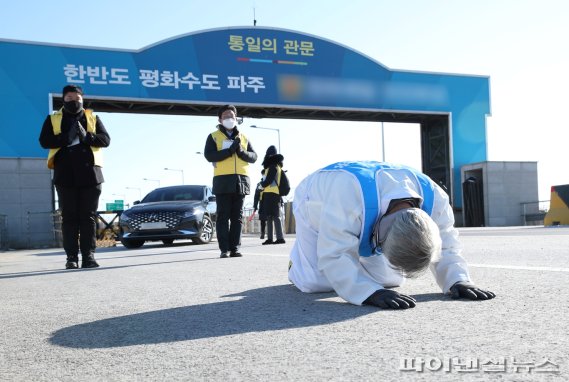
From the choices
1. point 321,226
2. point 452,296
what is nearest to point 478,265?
point 452,296

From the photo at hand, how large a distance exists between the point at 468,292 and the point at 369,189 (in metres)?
0.74

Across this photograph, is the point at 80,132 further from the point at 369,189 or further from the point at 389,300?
the point at 389,300

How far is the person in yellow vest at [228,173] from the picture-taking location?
7.61m

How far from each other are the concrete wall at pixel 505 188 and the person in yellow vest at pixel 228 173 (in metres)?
20.4

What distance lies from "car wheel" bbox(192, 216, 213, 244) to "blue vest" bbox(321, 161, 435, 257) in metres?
9.04

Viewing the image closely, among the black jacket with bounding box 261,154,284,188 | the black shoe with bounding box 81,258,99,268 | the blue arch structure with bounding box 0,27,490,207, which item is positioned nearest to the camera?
the black shoe with bounding box 81,258,99,268

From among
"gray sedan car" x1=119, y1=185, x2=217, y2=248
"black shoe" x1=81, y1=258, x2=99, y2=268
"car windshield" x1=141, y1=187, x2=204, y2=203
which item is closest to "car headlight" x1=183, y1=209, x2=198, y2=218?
"gray sedan car" x1=119, y1=185, x2=217, y2=248

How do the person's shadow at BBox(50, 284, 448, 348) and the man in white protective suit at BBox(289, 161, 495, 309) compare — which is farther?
the man in white protective suit at BBox(289, 161, 495, 309)

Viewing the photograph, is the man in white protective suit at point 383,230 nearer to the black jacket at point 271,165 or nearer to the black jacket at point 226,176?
the black jacket at point 226,176

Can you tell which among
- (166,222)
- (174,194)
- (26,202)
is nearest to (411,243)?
(166,222)

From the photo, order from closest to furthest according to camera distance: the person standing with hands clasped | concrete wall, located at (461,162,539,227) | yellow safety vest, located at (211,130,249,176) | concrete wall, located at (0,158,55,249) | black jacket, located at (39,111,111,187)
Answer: black jacket, located at (39,111,111,187)
yellow safety vest, located at (211,130,249,176)
the person standing with hands clasped
concrete wall, located at (0,158,55,249)
concrete wall, located at (461,162,539,227)

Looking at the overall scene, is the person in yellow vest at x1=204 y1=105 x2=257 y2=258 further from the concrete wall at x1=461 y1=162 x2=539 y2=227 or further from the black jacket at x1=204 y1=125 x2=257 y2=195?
the concrete wall at x1=461 y1=162 x2=539 y2=227

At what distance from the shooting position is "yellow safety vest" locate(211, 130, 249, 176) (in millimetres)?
7684

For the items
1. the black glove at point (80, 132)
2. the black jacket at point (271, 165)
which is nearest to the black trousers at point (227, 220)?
the black glove at point (80, 132)
